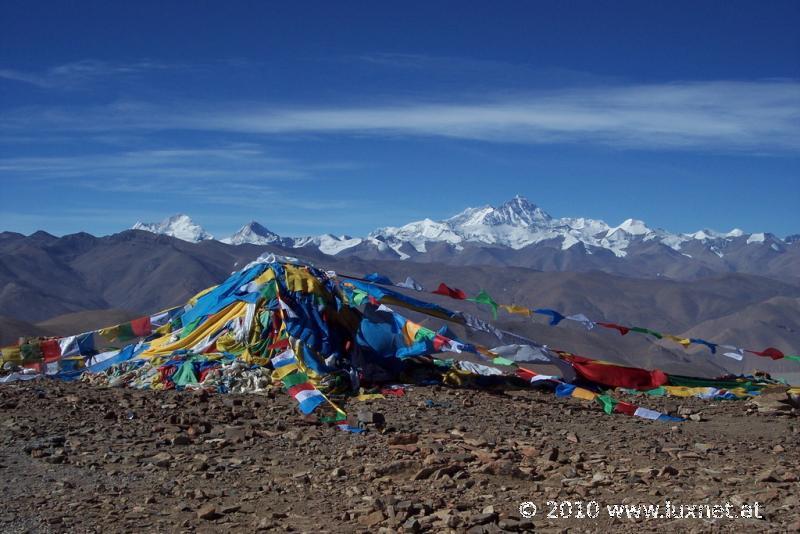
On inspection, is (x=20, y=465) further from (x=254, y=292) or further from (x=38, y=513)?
(x=254, y=292)

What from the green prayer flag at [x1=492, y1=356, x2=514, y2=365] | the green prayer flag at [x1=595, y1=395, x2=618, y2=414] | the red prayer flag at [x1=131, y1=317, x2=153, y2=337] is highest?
the red prayer flag at [x1=131, y1=317, x2=153, y2=337]

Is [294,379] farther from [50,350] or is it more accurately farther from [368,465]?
[50,350]

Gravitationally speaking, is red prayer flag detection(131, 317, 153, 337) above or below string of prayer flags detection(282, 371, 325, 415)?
above

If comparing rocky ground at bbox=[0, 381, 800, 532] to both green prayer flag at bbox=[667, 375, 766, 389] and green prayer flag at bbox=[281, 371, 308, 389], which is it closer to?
green prayer flag at bbox=[281, 371, 308, 389]

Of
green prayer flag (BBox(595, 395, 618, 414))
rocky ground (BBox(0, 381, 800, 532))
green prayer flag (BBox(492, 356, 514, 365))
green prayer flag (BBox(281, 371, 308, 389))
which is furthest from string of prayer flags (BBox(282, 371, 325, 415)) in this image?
green prayer flag (BBox(595, 395, 618, 414))

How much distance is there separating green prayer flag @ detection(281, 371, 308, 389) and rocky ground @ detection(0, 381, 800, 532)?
0.41 m

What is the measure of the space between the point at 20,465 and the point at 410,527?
172 inches

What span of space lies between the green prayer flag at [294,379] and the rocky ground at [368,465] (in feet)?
1.35

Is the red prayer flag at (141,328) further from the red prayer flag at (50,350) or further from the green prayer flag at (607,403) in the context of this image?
the green prayer flag at (607,403)

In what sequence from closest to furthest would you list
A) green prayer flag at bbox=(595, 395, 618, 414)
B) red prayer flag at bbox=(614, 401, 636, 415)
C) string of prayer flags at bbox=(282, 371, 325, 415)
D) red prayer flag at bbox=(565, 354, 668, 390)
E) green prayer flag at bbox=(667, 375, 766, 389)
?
string of prayer flags at bbox=(282, 371, 325, 415)
red prayer flag at bbox=(614, 401, 636, 415)
green prayer flag at bbox=(595, 395, 618, 414)
red prayer flag at bbox=(565, 354, 668, 390)
green prayer flag at bbox=(667, 375, 766, 389)

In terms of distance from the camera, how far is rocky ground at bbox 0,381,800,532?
24.2 feet

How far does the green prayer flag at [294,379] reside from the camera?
12.2 m

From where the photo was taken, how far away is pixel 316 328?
47.3 ft

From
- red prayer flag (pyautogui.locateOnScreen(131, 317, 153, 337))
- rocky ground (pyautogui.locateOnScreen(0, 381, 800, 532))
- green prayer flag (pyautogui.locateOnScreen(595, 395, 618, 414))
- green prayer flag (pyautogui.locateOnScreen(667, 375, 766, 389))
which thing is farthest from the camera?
red prayer flag (pyautogui.locateOnScreen(131, 317, 153, 337))
